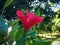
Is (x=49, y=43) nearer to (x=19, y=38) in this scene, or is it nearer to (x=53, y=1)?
(x=19, y=38)

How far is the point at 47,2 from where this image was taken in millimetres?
8734

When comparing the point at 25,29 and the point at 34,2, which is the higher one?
the point at 25,29

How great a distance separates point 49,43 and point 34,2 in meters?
7.29

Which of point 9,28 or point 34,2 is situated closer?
point 9,28

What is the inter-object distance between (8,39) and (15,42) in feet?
0.11

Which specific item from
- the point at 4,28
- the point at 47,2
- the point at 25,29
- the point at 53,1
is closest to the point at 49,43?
the point at 25,29

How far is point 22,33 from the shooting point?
2.88 feet

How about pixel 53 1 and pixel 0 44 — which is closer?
pixel 0 44

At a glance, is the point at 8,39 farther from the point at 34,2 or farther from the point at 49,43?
the point at 34,2

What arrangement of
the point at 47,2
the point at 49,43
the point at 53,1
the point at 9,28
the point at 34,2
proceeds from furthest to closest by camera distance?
the point at 53,1 < the point at 47,2 < the point at 34,2 < the point at 9,28 < the point at 49,43

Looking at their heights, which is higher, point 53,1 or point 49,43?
point 49,43

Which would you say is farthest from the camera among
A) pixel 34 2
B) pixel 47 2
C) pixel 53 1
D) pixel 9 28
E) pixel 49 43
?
pixel 53 1

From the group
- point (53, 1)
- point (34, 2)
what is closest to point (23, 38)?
point (34, 2)

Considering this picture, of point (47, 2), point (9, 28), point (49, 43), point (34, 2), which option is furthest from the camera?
point (47, 2)
